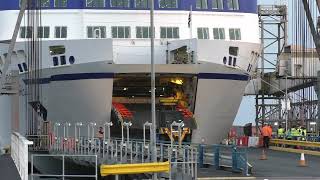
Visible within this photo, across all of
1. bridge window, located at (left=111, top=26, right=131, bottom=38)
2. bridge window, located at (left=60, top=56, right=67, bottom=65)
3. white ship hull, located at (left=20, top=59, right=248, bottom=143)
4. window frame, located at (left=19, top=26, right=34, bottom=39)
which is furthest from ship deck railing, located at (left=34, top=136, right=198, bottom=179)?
bridge window, located at (left=111, top=26, right=131, bottom=38)

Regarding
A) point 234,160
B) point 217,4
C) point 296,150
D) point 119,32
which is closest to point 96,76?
point 119,32

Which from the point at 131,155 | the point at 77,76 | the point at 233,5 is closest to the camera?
the point at 131,155

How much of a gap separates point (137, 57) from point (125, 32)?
176 centimetres

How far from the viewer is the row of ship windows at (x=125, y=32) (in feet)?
117

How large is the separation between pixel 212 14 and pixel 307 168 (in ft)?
53.4

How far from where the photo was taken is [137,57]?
35125mm

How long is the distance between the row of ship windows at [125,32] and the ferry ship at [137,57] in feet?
0.17

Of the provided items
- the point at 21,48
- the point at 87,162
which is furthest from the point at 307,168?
the point at 21,48

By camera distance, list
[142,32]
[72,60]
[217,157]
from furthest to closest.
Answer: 1. [142,32]
2. [72,60]
3. [217,157]

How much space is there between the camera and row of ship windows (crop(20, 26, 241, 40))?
3562 cm

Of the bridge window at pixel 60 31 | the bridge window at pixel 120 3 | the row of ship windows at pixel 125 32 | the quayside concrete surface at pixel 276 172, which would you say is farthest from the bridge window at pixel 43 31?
the quayside concrete surface at pixel 276 172

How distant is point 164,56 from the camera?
35594mm

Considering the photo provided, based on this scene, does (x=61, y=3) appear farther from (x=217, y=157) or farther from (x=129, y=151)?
(x=217, y=157)

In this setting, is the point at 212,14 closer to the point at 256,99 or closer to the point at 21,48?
the point at 21,48
